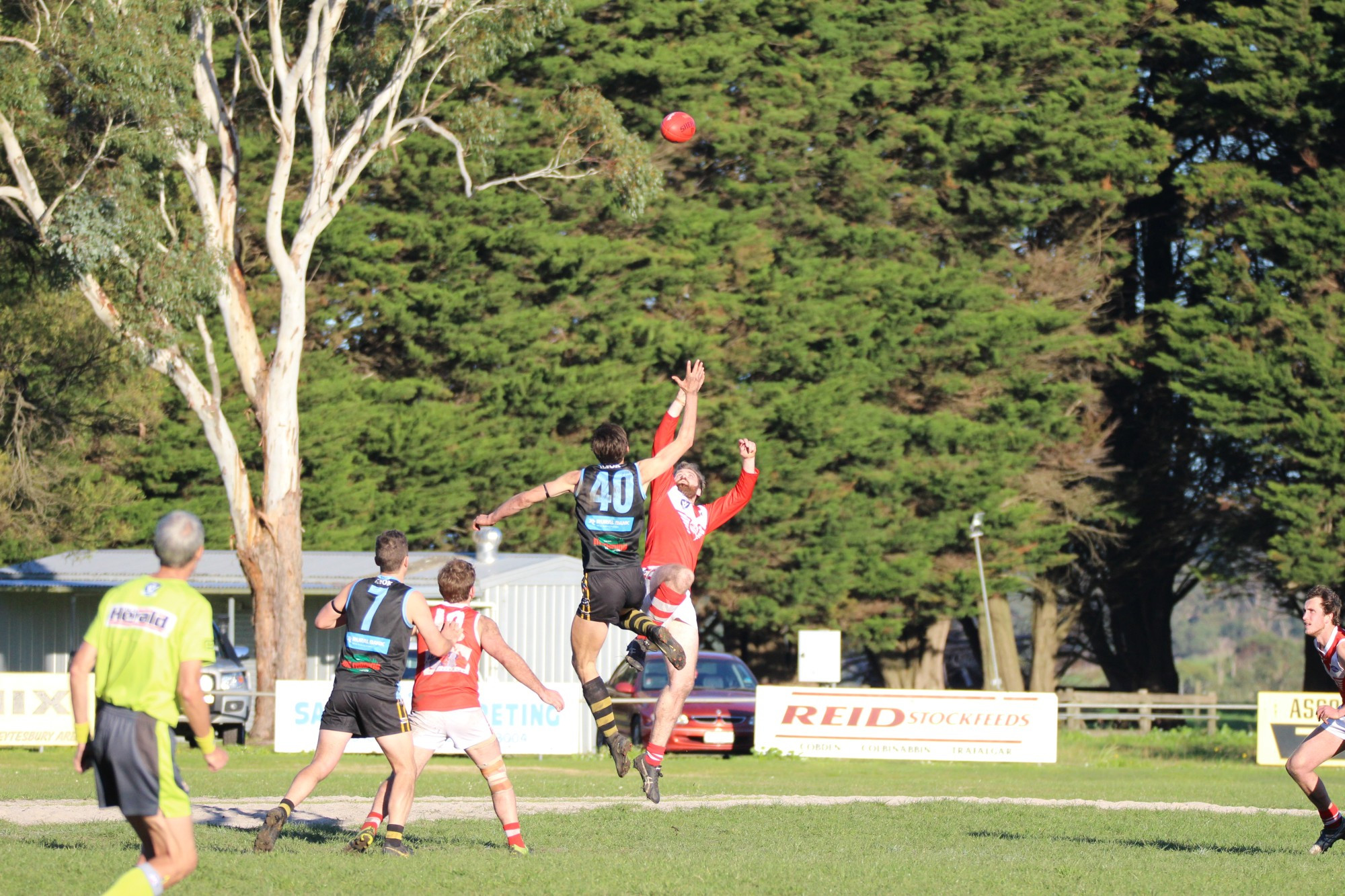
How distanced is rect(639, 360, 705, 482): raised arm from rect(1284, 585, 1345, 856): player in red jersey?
4546 millimetres

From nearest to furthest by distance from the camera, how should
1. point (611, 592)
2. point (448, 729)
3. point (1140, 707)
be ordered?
point (448, 729) → point (611, 592) → point (1140, 707)

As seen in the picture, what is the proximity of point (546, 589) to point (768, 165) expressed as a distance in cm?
1605

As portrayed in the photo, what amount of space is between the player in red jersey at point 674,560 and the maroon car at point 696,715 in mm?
12930

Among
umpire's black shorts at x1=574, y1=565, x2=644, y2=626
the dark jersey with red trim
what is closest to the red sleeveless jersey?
umpire's black shorts at x1=574, y1=565, x2=644, y2=626

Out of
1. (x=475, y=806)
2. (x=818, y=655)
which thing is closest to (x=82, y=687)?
(x=475, y=806)

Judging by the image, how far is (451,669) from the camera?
10.1 m

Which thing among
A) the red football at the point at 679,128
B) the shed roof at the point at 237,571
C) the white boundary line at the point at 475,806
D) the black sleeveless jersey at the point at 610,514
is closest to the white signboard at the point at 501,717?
the shed roof at the point at 237,571

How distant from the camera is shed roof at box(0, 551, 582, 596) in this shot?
2552 cm

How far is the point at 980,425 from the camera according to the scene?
121 ft

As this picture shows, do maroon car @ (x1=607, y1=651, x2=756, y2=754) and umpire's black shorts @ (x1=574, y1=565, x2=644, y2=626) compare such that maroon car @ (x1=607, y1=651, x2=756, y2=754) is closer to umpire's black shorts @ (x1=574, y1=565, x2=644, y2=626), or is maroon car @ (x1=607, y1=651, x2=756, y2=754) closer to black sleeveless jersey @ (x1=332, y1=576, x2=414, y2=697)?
umpire's black shorts @ (x1=574, y1=565, x2=644, y2=626)

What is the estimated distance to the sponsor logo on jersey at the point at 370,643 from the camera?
9648 mm

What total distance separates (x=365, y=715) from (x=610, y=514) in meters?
2.04

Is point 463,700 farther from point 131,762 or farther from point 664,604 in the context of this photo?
point 131,762

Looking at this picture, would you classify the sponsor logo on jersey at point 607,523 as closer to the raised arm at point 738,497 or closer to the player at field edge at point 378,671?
the raised arm at point 738,497
